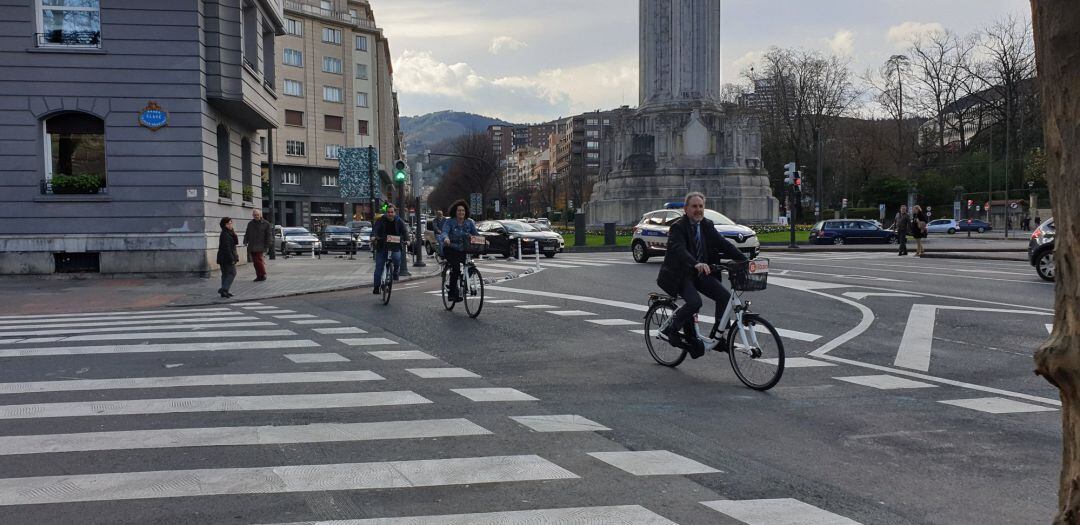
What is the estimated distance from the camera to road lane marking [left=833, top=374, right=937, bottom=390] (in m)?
7.74

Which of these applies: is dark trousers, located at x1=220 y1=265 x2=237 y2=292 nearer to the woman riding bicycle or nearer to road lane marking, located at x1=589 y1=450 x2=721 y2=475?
the woman riding bicycle

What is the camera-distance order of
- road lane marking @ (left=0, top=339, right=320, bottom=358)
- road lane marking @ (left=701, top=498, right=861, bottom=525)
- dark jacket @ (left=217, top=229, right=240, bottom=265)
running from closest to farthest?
road lane marking @ (left=701, top=498, right=861, bottom=525) < road lane marking @ (left=0, top=339, right=320, bottom=358) < dark jacket @ (left=217, top=229, right=240, bottom=265)

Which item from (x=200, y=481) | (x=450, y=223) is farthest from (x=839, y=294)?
(x=200, y=481)

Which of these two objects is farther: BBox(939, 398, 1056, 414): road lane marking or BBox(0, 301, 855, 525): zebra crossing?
BBox(939, 398, 1056, 414): road lane marking

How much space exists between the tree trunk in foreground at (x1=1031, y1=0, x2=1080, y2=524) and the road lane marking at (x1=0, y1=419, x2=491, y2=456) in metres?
3.98

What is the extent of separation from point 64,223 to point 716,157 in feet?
148

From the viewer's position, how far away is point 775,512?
426 centimetres

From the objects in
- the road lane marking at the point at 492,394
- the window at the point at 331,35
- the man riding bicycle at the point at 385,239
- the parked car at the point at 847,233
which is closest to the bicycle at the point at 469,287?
the man riding bicycle at the point at 385,239

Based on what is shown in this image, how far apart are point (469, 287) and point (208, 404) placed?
6.70m

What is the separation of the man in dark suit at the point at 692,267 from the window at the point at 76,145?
17.8m

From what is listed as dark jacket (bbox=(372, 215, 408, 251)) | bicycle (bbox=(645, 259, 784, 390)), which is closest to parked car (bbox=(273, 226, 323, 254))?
dark jacket (bbox=(372, 215, 408, 251))

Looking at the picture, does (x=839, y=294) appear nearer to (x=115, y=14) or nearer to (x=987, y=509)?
(x=987, y=509)

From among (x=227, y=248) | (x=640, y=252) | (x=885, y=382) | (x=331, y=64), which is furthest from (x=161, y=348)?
(x=331, y=64)

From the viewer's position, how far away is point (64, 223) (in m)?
20.8
